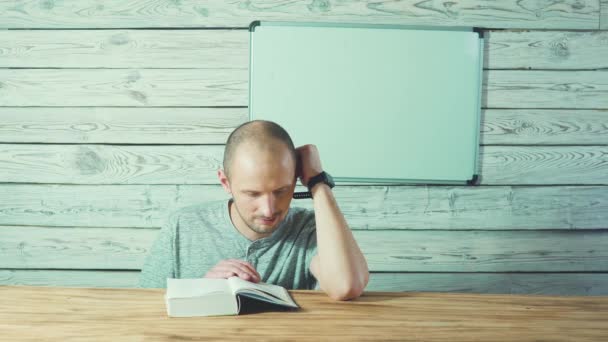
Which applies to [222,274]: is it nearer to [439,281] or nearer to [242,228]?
[242,228]

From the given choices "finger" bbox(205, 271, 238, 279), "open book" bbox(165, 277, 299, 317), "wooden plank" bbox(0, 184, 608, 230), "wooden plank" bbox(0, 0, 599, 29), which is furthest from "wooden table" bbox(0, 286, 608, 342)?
"wooden plank" bbox(0, 0, 599, 29)

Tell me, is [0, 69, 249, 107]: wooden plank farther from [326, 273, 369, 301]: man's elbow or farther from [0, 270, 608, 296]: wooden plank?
[326, 273, 369, 301]: man's elbow

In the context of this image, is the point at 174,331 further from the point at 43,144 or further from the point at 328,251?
the point at 43,144

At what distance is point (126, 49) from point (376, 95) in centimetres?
98

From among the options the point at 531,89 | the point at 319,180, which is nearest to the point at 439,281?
the point at 531,89

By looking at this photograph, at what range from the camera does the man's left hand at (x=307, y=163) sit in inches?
55.5

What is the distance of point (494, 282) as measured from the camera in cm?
208

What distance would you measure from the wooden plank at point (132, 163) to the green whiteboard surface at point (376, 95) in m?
0.17

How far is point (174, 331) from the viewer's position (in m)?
0.95

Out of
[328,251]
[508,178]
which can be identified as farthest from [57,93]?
[508,178]

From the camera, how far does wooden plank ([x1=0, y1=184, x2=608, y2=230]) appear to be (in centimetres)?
203

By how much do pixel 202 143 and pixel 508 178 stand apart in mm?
1203

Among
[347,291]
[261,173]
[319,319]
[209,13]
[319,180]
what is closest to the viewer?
[319,319]

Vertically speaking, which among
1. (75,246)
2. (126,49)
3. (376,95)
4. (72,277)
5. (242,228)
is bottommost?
(72,277)
